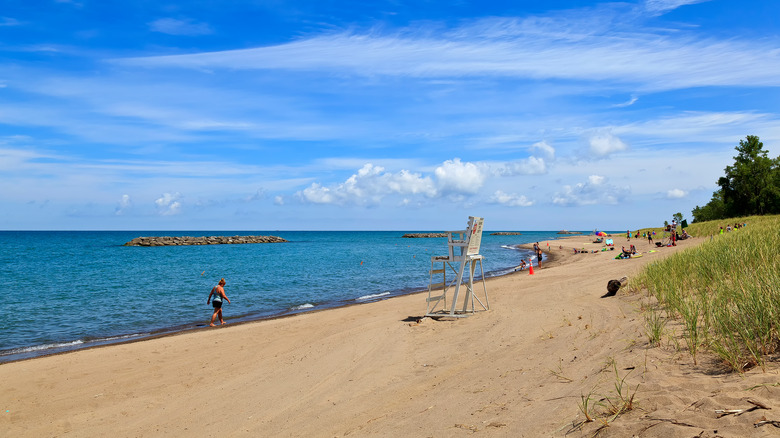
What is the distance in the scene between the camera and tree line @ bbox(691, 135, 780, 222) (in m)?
60.9

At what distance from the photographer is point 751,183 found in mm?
62469

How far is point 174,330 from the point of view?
17312mm

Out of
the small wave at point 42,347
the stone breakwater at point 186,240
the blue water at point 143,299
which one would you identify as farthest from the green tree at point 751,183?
the stone breakwater at point 186,240

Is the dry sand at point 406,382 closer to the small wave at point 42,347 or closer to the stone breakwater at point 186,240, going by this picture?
the small wave at point 42,347

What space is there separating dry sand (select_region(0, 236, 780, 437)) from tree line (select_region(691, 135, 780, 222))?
6367cm

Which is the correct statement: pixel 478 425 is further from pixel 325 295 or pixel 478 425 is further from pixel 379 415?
pixel 325 295

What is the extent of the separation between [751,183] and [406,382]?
73182mm

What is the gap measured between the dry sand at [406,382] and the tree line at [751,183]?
209 ft

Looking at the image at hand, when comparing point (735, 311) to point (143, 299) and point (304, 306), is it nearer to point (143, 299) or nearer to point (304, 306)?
point (304, 306)

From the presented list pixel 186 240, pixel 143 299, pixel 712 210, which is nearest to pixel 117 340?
pixel 143 299

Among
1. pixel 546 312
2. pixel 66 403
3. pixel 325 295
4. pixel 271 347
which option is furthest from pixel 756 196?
pixel 66 403

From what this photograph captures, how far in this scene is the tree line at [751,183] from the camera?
6088cm

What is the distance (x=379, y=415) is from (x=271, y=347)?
716 centimetres

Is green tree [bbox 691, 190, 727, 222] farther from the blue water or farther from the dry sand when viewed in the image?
the dry sand
